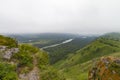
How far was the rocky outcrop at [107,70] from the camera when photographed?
27.4 meters

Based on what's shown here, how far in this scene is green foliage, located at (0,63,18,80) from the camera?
1097 inches

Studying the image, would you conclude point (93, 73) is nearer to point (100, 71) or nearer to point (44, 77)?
point (100, 71)

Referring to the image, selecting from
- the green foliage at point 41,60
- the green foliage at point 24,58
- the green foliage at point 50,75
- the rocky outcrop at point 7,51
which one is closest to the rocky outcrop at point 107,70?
the green foliage at point 50,75

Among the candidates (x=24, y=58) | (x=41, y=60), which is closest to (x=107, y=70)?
(x=41, y=60)

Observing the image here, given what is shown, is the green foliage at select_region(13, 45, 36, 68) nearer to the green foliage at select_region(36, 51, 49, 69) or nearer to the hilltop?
the hilltop

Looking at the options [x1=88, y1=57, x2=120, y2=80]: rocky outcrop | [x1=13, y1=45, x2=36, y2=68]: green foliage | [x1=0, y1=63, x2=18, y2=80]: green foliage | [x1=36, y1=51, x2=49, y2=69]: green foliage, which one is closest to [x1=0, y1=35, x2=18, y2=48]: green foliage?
[x1=13, y1=45, x2=36, y2=68]: green foliage

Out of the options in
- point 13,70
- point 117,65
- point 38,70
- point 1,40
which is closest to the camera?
point 117,65

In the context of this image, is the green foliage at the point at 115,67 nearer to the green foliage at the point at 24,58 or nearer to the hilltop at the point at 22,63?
the hilltop at the point at 22,63

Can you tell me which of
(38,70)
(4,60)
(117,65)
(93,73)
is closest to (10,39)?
(4,60)

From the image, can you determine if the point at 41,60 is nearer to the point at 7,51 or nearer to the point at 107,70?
the point at 7,51

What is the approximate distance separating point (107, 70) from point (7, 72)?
1098cm

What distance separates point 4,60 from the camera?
3139 cm

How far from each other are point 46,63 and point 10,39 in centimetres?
600

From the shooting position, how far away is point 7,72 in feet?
93.2
